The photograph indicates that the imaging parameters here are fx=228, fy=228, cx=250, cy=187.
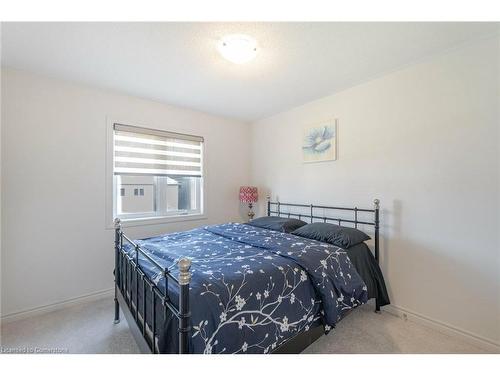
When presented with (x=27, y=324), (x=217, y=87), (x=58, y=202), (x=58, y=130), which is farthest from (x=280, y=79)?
(x=27, y=324)

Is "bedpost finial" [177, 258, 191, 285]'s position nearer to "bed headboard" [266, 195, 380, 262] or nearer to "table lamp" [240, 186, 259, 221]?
"bed headboard" [266, 195, 380, 262]

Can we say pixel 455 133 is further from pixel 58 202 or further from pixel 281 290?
pixel 58 202

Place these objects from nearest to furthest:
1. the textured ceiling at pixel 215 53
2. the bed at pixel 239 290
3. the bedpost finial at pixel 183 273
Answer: the bedpost finial at pixel 183 273 < the bed at pixel 239 290 < the textured ceiling at pixel 215 53

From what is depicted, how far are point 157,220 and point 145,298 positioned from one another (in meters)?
1.74

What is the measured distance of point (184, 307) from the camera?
1027 millimetres

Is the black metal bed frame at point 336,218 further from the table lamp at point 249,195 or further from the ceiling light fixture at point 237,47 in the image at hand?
the ceiling light fixture at point 237,47

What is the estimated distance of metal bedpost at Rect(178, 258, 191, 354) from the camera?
100 cm

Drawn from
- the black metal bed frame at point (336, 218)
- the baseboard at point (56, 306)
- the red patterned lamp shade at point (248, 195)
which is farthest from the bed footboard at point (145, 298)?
the black metal bed frame at point (336, 218)

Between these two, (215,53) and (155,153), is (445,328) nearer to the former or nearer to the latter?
(215,53)

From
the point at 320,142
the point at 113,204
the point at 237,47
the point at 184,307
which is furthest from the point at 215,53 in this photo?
the point at 113,204

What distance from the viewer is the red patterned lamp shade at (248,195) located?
369 cm

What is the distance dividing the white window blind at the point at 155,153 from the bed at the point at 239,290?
43.5 inches

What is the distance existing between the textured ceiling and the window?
63cm

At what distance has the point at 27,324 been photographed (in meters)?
2.14
